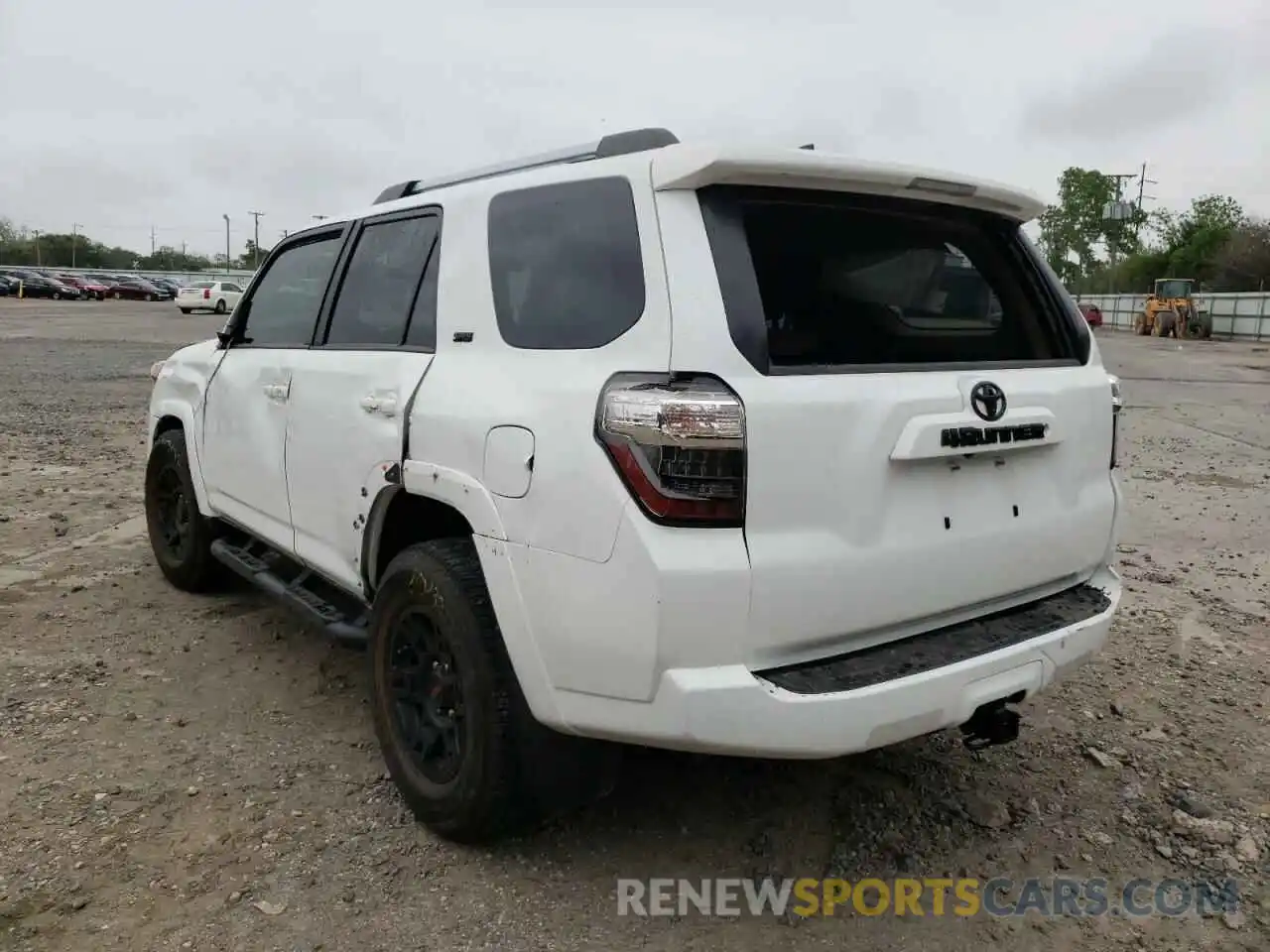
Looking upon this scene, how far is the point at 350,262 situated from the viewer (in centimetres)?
374

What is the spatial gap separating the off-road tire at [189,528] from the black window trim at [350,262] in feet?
4.87

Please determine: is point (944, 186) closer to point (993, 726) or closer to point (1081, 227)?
point (993, 726)

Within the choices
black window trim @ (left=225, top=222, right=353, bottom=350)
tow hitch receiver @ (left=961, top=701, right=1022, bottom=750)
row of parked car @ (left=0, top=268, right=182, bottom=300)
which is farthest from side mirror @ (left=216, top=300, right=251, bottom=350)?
row of parked car @ (left=0, top=268, right=182, bottom=300)

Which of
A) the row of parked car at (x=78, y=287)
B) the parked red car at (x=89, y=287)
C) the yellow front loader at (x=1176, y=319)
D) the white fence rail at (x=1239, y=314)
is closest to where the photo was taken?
the white fence rail at (x=1239, y=314)

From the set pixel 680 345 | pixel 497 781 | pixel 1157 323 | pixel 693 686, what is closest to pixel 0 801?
pixel 497 781

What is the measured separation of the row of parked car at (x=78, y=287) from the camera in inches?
2199

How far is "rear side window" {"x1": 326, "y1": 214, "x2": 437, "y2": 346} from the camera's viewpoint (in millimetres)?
3264

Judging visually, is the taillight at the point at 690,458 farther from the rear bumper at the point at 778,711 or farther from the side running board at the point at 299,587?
the side running board at the point at 299,587

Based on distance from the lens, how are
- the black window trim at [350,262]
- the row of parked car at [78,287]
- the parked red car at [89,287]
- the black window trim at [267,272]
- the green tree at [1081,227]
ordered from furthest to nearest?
the green tree at [1081,227] < the parked red car at [89,287] < the row of parked car at [78,287] < the black window trim at [267,272] < the black window trim at [350,262]

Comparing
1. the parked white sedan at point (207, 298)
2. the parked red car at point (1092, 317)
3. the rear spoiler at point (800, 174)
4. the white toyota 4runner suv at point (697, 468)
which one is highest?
the parked white sedan at point (207, 298)

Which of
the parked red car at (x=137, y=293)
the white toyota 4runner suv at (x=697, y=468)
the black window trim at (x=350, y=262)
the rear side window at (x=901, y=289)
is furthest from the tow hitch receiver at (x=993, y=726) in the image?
the parked red car at (x=137, y=293)

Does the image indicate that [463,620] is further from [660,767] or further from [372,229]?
[372,229]

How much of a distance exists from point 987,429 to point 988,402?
9 centimetres

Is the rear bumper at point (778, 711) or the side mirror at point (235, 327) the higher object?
the side mirror at point (235, 327)
